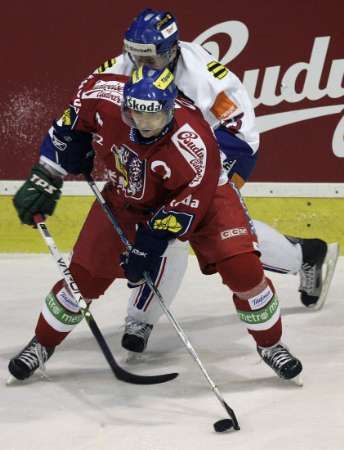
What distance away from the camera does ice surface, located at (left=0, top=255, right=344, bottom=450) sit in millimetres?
2627

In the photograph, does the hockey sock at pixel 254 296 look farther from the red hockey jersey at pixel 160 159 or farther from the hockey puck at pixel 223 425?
the hockey puck at pixel 223 425

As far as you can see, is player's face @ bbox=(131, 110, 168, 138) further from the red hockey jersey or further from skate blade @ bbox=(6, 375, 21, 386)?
skate blade @ bbox=(6, 375, 21, 386)

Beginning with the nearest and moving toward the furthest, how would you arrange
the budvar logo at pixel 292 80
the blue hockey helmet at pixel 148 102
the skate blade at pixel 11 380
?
the blue hockey helmet at pixel 148 102 < the skate blade at pixel 11 380 < the budvar logo at pixel 292 80

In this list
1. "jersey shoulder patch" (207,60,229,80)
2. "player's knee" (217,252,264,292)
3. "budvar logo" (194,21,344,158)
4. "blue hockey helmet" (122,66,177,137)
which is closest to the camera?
"blue hockey helmet" (122,66,177,137)

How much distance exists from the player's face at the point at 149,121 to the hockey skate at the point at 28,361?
27.3 inches

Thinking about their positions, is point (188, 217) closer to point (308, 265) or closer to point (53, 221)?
point (308, 265)

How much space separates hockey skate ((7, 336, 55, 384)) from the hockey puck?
0.62m

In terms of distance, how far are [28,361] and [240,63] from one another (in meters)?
1.90

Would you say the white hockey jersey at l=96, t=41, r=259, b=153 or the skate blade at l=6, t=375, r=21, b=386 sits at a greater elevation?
the white hockey jersey at l=96, t=41, r=259, b=153

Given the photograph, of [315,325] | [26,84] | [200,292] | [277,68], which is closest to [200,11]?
[277,68]

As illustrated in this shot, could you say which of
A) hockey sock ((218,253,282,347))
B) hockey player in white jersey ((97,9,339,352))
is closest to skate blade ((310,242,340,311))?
hockey player in white jersey ((97,9,339,352))

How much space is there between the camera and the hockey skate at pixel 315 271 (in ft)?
12.7

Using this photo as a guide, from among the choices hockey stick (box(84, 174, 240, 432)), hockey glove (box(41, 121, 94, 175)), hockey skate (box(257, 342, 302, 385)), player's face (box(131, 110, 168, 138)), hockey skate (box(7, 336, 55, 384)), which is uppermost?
player's face (box(131, 110, 168, 138))

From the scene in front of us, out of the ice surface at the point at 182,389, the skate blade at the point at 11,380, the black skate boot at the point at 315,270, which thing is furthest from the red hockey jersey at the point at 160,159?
the black skate boot at the point at 315,270
